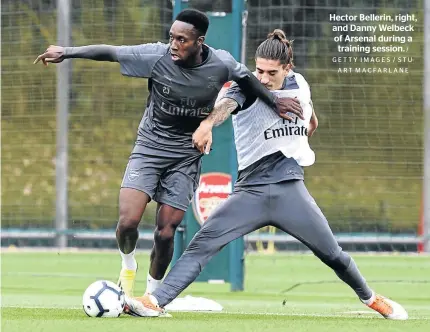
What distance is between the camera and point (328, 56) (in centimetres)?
1390

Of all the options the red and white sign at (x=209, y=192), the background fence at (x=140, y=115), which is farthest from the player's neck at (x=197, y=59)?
the background fence at (x=140, y=115)

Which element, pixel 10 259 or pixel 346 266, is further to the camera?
pixel 10 259

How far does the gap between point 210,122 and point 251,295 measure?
12.7 ft

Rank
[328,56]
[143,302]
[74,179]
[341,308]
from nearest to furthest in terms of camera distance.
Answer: [143,302]
[341,308]
[328,56]
[74,179]

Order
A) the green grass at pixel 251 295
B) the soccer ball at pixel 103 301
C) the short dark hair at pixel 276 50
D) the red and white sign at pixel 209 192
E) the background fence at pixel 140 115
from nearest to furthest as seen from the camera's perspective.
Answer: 1. the green grass at pixel 251 295
2. the soccer ball at pixel 103 301
3. the short dark hair at pixel 276 50
4. the red and white sign at pixel 209 192
5. the background fence at pixel 140 115

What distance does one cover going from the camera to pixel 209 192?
12258 millimetres

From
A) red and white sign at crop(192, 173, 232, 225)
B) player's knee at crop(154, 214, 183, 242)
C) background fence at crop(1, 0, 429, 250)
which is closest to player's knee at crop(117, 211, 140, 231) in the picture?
player's knee at crop(154, 214, 183, 242)

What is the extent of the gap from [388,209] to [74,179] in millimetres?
4117

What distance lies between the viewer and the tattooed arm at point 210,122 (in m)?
8.20

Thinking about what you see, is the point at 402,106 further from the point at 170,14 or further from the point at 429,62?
the point at 170,14

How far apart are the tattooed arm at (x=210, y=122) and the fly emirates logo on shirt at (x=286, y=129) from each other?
0.30 meters

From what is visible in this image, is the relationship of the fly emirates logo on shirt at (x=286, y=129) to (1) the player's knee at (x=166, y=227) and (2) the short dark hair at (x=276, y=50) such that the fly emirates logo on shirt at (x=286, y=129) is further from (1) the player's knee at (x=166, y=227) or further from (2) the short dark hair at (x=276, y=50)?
(1) the player's knee at (x=166, y=227)

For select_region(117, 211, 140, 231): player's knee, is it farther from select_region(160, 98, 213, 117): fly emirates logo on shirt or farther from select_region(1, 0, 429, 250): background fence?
select_region(1, 0, 429, 250): background fence

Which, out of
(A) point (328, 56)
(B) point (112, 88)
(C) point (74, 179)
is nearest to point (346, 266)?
(A) point (328, 56)
